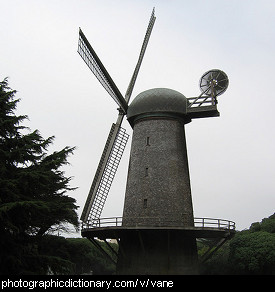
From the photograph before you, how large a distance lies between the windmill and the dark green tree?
4384 millimetres

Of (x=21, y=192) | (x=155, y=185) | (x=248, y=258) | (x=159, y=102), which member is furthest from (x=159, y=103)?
(x=248, y=258)

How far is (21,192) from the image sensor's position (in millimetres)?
14586

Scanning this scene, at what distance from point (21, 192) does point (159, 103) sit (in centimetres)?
1032

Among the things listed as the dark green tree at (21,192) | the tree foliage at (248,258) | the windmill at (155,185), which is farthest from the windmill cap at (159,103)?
the tree foliage at (248,258)

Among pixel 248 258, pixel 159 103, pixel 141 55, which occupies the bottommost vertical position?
pixel 248 258

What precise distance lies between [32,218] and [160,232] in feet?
22.7

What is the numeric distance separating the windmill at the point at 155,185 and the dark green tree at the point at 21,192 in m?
4.38

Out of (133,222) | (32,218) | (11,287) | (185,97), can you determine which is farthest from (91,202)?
(11,287)

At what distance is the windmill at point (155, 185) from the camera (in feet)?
61.1

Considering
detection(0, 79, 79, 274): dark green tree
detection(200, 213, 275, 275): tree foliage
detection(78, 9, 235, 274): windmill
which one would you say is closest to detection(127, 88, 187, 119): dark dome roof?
detection(78, 9, 235, 274): windmill

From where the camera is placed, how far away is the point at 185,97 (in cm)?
2264

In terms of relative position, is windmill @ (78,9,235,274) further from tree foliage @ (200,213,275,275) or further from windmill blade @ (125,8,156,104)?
tree foliage @ (200,213,275,275)

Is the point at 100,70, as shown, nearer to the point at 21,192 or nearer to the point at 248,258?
the point at 21,192

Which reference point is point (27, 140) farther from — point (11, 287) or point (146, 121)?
point (146, 121)
